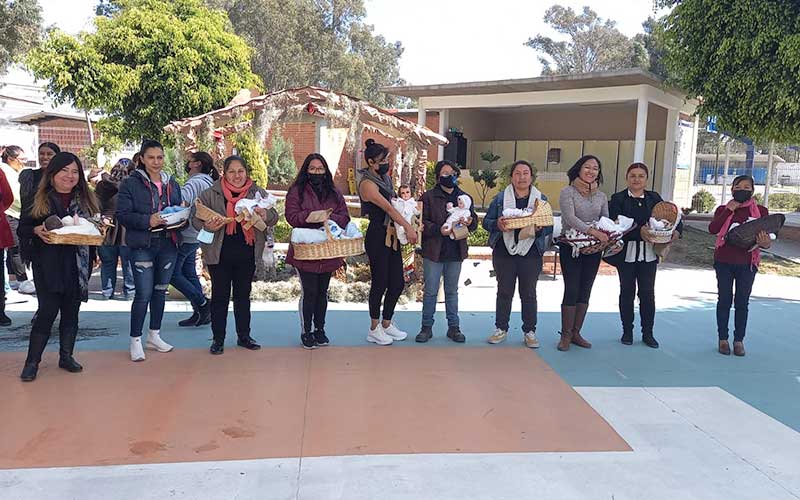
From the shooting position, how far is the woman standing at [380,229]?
5.20 metres

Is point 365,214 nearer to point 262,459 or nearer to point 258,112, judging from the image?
point 262,459

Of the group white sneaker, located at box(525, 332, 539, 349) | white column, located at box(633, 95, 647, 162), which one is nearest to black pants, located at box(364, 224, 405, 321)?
white sneaker, located at box(525, 332, 539, 349)

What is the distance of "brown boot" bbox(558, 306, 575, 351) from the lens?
5.58 meters

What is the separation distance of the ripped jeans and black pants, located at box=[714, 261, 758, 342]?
15.3 feet

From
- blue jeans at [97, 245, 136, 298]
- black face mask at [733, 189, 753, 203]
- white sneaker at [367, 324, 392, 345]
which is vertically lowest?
white sneaker at [367, 324, 392, 345]

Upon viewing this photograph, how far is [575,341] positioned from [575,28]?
4634 cm

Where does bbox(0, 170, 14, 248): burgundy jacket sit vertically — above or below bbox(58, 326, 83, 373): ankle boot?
above

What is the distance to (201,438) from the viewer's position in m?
3.60

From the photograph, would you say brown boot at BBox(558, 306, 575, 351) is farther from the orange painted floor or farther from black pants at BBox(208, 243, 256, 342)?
black pants at BBox(208, 243, 256, 342)

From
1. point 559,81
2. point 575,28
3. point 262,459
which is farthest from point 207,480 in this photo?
point 575,28

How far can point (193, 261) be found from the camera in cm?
616

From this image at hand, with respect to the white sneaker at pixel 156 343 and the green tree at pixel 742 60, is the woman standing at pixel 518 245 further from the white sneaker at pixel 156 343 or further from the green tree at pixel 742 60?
the green tree at pixel 742 60

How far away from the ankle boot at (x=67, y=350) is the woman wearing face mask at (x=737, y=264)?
5.34m

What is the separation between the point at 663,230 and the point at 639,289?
64 centimetres
